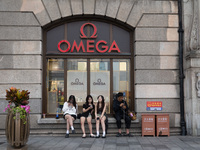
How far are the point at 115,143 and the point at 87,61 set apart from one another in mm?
4280

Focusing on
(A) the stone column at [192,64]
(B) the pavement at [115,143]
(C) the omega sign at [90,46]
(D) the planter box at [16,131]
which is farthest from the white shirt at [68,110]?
(A) the stone column at [192,64]

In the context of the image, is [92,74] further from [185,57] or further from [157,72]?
[185,57]

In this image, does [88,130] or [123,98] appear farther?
[123,98]

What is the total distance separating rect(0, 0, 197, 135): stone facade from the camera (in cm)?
1101

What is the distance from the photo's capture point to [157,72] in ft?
36.9

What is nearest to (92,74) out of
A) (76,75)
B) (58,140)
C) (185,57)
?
(76,75)

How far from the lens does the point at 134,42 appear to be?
11.6 metres

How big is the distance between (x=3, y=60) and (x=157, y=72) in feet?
22.8

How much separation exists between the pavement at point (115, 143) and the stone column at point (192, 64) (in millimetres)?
794

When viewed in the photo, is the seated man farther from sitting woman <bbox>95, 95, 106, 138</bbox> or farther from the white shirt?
the white shirt

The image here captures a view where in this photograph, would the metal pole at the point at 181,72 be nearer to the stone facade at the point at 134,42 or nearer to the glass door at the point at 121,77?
the stone facade at the point at 134,42

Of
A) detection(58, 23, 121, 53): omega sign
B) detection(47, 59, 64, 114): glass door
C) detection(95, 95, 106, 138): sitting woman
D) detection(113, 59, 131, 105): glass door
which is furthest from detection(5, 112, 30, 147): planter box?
detection(113, 59, 131, 105): glass door

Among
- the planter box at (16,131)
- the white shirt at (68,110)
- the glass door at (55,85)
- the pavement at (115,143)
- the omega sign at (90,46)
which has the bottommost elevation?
the pavement at (115,143)

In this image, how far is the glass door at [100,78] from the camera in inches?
462
